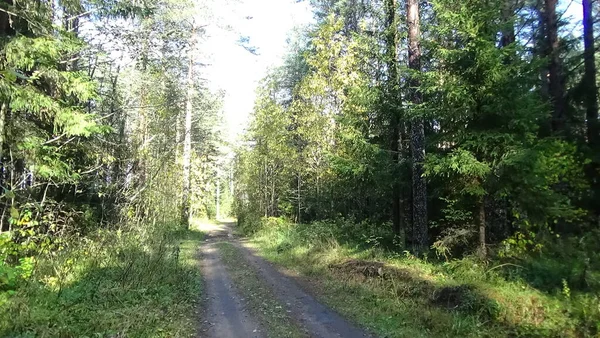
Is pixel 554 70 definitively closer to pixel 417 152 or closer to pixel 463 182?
pixel 417 152

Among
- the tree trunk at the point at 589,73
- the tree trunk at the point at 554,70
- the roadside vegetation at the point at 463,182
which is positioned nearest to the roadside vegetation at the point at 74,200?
the roadside vegetation at the point at 463,182

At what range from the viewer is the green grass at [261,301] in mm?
7146

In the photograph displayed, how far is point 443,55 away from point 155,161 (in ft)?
42.3

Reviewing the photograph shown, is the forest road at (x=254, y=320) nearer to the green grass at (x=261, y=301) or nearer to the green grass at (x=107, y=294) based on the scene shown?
the green grass at (x=261, y=301)

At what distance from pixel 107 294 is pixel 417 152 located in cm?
834

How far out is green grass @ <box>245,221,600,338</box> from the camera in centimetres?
638

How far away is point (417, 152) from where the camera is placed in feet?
37.0

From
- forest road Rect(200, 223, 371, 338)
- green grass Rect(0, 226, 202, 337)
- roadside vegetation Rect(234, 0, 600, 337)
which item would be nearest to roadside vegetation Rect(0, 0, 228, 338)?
green grass Rect(0, 226, 202, 337)

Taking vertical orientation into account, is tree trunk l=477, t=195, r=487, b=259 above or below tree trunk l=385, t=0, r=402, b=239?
below

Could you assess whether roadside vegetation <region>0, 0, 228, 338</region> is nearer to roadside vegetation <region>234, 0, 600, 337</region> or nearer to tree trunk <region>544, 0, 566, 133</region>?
roadside vegetation <region>234, 0, 600, 337</region>

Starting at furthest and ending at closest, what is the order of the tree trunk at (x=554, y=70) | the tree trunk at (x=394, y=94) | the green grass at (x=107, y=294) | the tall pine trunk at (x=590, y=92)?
1. the tree trunk at (x=554, y=70)
2. the tree trunk at (x=394, y=94)
3. the tall pine trunk at (x=590, y=92)
4. the green grass at (x=107, y=294)

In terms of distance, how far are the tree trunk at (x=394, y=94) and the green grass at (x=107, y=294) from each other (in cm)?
667

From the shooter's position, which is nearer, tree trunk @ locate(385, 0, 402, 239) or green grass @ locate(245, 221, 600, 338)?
green grass @ locate(245, 221, 600, 338)

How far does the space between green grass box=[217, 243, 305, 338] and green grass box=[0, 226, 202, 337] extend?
1.21m
